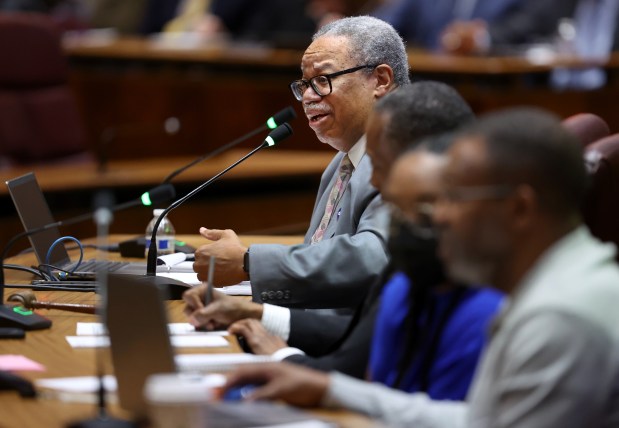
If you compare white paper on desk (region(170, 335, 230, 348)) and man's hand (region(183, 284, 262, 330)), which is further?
man's hand (region(183, 284, 262, 330))

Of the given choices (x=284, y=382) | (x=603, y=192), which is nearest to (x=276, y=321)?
(x=284, y=382)

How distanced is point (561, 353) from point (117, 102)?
5754 mm

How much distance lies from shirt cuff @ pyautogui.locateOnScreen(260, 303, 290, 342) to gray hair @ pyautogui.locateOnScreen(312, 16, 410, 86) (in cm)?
81

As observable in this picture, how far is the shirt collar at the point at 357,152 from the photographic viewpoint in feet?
9.74

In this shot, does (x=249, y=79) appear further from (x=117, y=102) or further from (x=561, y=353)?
(x=561, y=353)

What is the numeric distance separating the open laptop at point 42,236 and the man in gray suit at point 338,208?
1.39 feet

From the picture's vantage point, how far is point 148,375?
75.0 inches

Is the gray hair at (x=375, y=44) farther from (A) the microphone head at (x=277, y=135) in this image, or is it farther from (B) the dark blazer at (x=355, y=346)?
(B) the dark blazer at (x=355, y=346)

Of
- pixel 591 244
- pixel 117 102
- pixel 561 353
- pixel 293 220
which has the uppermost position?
pixel 591 244

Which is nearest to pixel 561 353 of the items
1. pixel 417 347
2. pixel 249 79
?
pixel 417 347

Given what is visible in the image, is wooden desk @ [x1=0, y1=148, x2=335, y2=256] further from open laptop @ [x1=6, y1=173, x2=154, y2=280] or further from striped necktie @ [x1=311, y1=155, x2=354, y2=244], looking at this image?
striped necktie @ [x1=311, y1=155, x2=354, y2=244]

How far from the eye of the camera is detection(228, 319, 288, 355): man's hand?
238cm

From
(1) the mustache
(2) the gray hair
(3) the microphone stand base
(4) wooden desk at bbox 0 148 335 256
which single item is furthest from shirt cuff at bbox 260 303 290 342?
(4) wooden desk at bbox 0 148 335 256

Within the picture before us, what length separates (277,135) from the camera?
3.02 m
